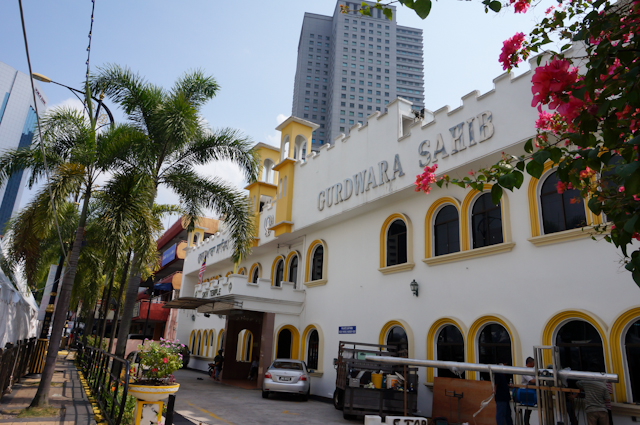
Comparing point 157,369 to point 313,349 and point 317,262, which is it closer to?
point 313,349

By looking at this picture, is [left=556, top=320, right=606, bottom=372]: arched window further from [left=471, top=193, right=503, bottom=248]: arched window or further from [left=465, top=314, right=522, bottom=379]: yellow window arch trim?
[left=471, top=193, right=503, bottom=248]: arched window

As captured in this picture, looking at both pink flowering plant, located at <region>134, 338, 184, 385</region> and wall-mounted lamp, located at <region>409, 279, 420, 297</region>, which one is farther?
wall-mounted lamp, located at <region>409, 279, 420, 297</region>

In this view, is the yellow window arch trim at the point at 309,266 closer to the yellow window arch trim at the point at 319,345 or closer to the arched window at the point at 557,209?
the yellow window arch trim at the point at 319,345

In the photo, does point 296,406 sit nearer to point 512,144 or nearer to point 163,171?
point 163,171

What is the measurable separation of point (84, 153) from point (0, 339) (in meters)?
5.10

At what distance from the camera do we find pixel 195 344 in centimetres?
3008

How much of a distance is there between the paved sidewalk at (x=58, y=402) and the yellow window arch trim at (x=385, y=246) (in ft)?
29.7

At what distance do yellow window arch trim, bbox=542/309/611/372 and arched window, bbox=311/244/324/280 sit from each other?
992 cm

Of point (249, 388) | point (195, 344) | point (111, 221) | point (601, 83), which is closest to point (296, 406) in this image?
point (249, 388)

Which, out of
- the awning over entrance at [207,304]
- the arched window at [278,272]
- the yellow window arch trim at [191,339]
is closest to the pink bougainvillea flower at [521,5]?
the awning over entrance at [207,304]

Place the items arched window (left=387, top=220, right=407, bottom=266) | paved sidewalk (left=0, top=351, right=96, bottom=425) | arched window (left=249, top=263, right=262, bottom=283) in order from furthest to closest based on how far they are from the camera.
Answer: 1. arched window (left=249, top=263, right=262, bottom=283)
2. arched window (left=387, top=220, right=407, bottom=266)
3. paved sidewalk (left=0, top=351, right=96, bottom=425)

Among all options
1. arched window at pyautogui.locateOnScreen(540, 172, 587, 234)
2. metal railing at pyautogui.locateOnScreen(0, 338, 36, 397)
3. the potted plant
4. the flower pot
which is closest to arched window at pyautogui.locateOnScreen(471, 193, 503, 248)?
arched window at pyautogui.locateOnScreen(540, 172, 587, 234)

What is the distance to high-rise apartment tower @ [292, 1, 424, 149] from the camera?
10912cm

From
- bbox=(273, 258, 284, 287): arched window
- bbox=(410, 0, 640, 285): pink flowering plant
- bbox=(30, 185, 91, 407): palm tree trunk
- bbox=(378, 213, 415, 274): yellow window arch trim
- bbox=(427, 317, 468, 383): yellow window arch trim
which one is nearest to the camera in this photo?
bbox=(410, 0, 640, 285): pink flowering plant
